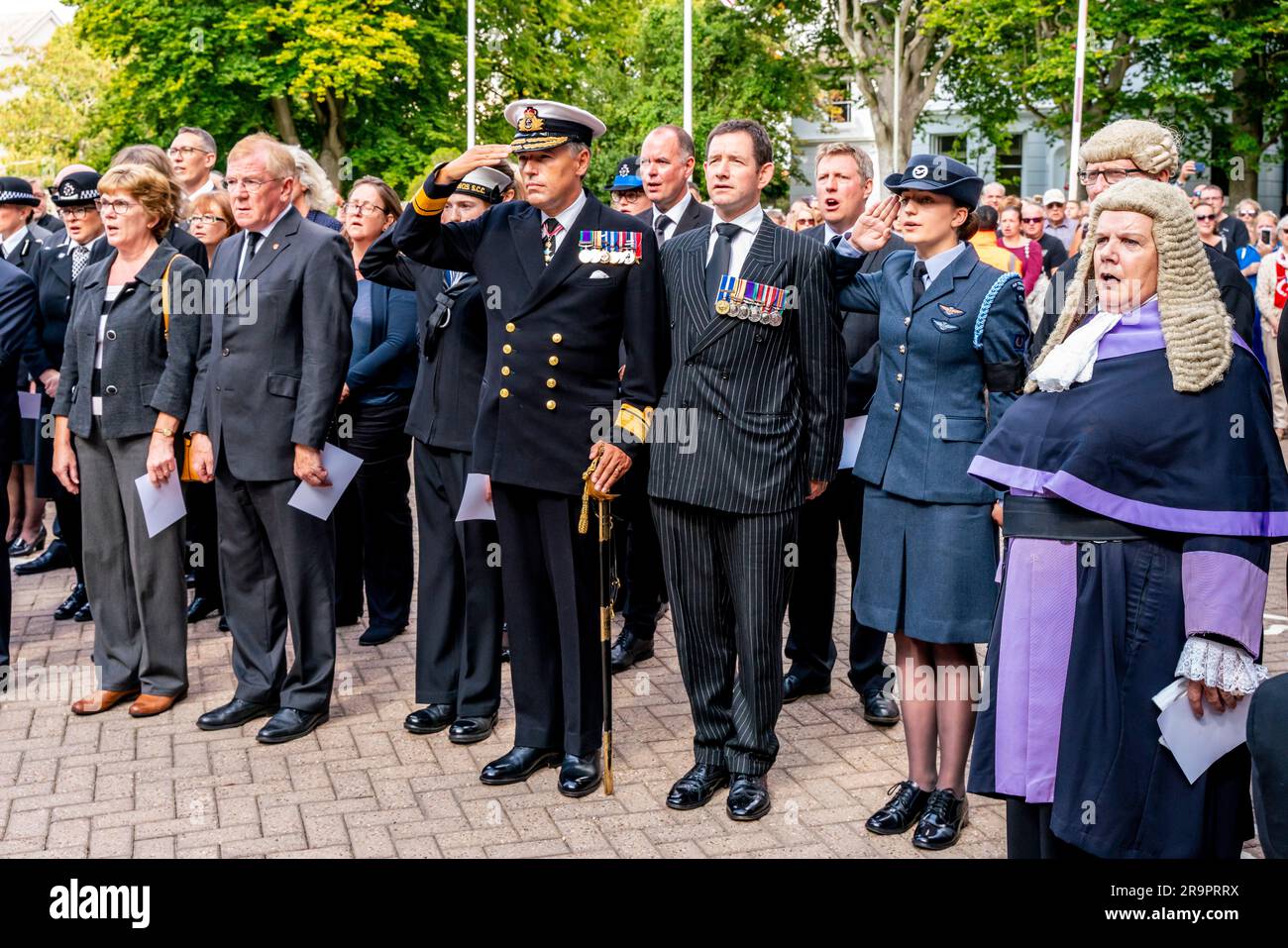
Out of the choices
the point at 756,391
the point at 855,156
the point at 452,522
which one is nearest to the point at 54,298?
the point at 452,522

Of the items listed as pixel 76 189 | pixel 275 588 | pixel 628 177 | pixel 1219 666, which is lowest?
pixel 275 588

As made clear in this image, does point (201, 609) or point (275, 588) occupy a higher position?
point (275, 588)

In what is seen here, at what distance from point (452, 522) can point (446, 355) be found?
71cm

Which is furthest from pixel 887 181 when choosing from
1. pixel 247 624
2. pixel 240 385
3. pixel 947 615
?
pixel 247 624

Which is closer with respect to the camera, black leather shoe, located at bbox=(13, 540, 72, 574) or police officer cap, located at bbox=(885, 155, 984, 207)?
police officer cap, located at bbox=(885, 155, 984, 207)

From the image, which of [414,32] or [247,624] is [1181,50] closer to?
[414,32]

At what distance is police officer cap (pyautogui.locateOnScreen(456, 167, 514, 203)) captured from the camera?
19.5ft

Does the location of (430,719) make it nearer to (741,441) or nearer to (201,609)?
(741,441)

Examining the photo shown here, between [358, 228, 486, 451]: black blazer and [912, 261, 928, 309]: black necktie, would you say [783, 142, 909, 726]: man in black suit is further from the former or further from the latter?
[358, 228, 486, 451]: black blazer

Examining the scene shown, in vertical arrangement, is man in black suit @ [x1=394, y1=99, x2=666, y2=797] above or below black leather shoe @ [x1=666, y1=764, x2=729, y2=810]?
above

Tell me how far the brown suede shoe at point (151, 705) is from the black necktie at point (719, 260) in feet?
9.91

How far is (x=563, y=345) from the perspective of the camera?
516 cm

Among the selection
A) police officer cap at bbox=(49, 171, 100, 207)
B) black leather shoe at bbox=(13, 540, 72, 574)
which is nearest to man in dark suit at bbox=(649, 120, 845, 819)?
police officer cap at bbox=(49, 171, 100, 207)

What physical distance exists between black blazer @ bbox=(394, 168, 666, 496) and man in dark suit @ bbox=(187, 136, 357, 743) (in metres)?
0.77
